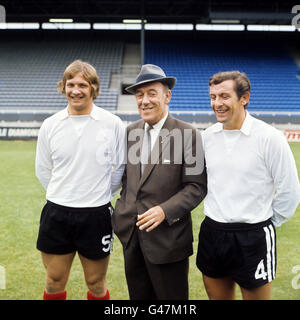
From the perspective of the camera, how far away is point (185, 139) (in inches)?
91.4

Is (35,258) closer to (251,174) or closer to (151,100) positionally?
(151,100)

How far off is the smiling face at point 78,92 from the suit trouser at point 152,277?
969 mm

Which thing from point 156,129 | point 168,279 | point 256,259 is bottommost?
point 168,279

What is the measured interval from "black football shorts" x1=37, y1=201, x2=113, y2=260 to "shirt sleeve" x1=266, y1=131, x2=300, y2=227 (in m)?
1.23

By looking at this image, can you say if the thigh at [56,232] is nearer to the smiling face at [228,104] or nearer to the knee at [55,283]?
the knee at [55,283]

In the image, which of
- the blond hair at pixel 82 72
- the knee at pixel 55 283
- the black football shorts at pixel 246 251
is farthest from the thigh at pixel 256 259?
the blond hair at pixel 82 72

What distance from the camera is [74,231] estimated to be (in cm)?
257

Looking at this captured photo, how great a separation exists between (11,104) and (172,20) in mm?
12930

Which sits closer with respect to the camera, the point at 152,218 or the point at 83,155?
the point at 152,218

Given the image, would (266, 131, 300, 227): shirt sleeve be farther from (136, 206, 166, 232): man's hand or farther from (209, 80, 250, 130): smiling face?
(136, 206, 166, 232): man's hand

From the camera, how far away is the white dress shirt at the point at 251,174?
2148 millimetres

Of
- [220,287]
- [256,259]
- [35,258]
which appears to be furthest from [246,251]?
[35,258]

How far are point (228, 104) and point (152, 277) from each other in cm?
125
